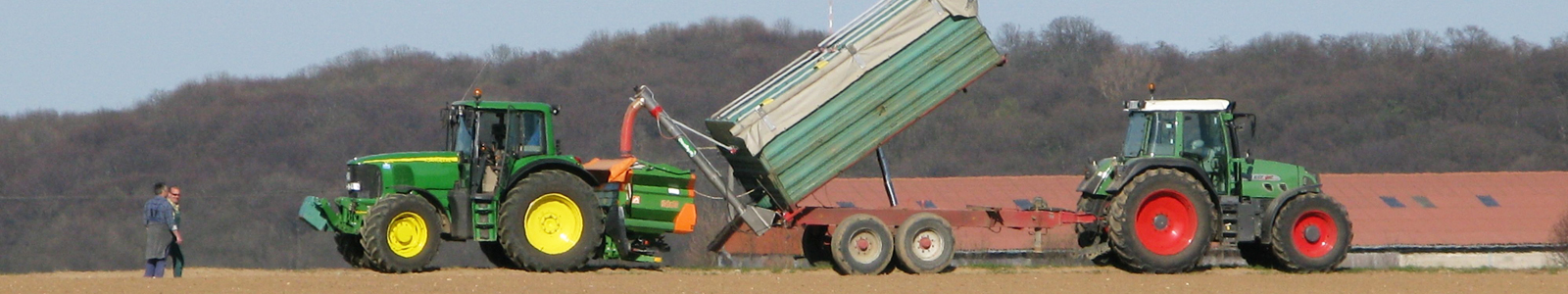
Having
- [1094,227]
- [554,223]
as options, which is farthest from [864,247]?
[554,223]

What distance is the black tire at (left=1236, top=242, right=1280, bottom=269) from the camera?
55.5ft

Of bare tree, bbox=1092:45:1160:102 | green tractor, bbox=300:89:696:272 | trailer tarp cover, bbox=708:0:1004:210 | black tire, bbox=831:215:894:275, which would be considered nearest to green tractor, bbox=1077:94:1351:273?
trailer tarp cover, bbox=708:0:1004:210

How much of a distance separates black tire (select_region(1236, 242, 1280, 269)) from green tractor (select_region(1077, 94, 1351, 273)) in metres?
0.29

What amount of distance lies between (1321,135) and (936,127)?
36.4 feet

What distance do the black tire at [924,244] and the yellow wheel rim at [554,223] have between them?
276 centimetres

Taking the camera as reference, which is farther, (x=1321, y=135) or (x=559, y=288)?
(x=1321, y=135)

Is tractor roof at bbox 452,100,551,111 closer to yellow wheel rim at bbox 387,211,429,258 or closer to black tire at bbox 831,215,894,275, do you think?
yellow wheel rim at bbox 387,211,429,258

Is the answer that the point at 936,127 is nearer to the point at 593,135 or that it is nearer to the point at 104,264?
the point at 593,135

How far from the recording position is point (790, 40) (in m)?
62.8

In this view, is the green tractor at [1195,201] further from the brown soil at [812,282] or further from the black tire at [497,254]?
the black tire at [497,254]

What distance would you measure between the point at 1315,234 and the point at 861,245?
4.05m

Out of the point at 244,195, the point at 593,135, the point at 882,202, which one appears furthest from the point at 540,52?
the point at 882,202

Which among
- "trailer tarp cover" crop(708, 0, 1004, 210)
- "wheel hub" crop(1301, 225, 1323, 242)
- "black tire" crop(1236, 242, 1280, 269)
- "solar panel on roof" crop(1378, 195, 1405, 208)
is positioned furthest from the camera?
"solar panel on roof" crop(1378, 195, 1405, 208)

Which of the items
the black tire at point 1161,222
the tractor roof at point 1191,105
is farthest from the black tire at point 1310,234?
the tractor roof at point 1191,105
